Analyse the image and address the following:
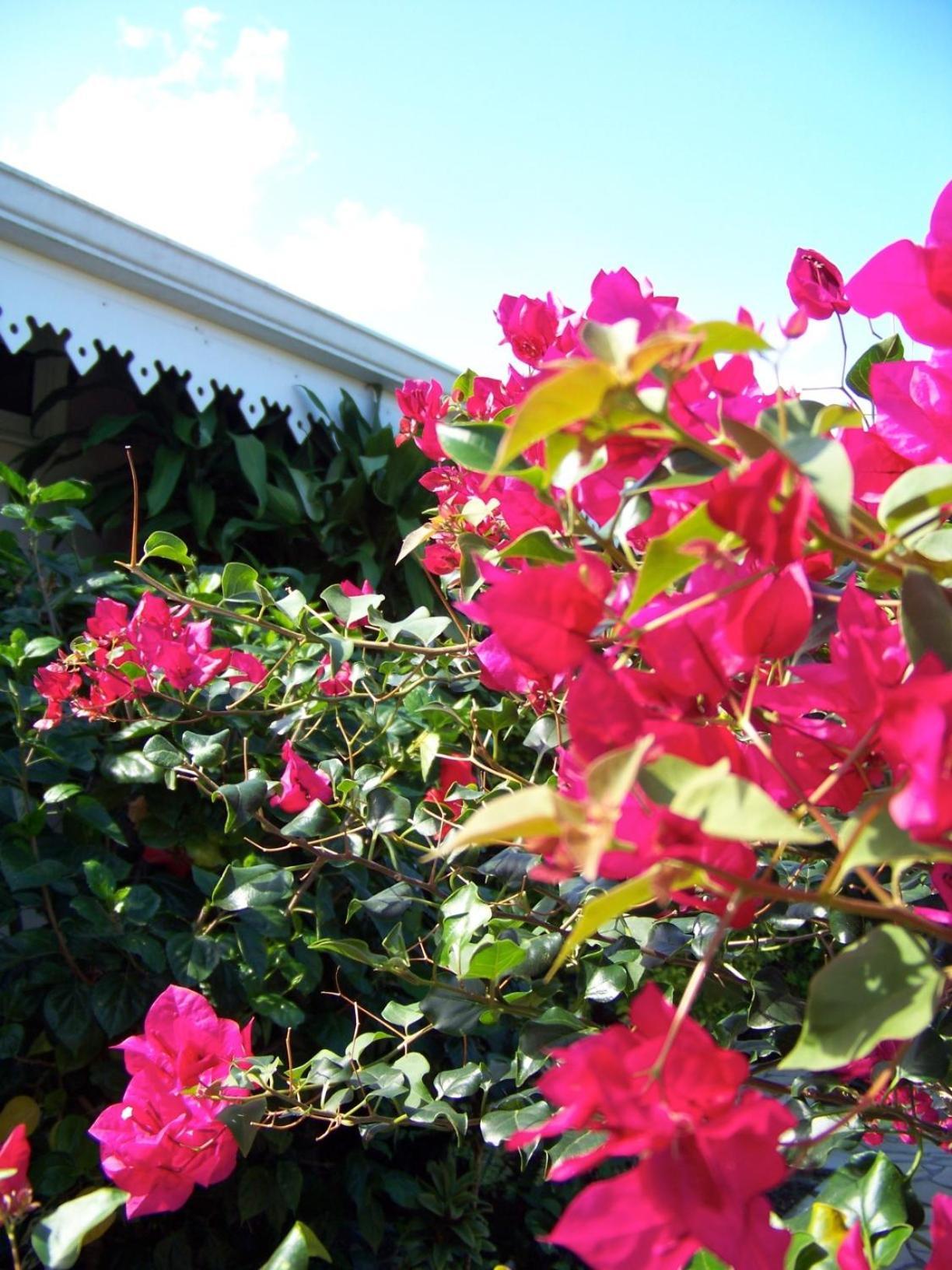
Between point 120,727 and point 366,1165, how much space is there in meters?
0.77

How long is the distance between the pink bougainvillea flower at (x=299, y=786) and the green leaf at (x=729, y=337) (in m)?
0.83

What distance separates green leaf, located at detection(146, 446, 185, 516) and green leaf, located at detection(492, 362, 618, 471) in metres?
2.93

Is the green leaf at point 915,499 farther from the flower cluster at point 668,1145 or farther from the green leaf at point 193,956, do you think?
the green leaf at point 193,956

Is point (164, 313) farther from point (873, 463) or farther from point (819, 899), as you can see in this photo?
point (819, 899)

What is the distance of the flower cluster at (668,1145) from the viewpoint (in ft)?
1.04

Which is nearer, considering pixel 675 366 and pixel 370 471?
pixel 675 366

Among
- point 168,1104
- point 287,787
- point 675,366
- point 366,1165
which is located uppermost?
point 675,366

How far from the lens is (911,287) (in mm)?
476

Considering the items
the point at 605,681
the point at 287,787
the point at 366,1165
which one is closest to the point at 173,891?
the point at 366,1165

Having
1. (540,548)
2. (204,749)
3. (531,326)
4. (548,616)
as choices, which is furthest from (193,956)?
(548,616)

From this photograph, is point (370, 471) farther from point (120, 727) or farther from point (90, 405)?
point (120, 727)

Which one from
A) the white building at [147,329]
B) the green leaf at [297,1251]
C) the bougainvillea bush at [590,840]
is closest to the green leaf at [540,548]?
the bougainvillea bush at [590,840]

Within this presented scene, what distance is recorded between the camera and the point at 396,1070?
94 cm

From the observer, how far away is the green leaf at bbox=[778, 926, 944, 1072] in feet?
1.03
